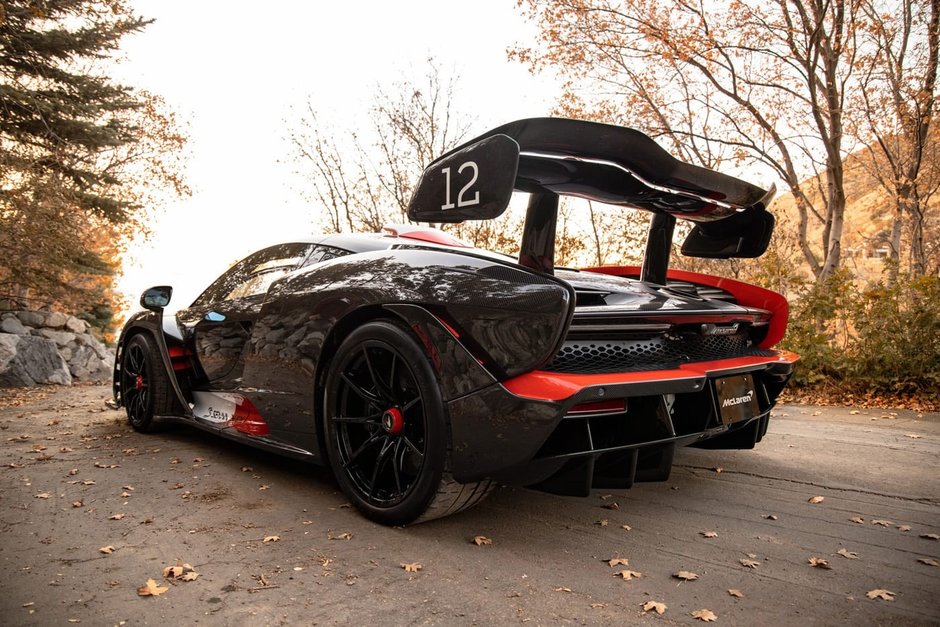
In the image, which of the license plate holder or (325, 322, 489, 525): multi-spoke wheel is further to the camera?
the license plate holder

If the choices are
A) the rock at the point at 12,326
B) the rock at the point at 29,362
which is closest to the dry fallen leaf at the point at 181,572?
the rock at the point at 29,362

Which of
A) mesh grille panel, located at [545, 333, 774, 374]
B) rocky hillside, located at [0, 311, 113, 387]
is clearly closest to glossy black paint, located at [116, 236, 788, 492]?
mesh grille panel, located at [545, 333, 774, 374]

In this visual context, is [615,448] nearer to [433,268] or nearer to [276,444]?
[433,268]

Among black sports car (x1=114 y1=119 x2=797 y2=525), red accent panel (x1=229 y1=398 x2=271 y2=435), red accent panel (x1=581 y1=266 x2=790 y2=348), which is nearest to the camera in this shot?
black sports car (x1=114 y1=119 x2=797 y2=525)

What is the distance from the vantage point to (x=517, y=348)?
7.32 feet

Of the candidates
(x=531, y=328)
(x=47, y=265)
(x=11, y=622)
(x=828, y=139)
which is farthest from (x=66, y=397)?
(x=828, y=139)

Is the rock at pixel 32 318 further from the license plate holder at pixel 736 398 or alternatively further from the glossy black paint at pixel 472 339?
the license plate holder at pixel 736 398

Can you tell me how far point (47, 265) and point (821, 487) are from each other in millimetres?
13333

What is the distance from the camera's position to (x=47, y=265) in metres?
12.2

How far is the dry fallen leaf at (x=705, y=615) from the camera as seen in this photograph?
1.85 m

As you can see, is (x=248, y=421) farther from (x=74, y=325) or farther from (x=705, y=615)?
(x=74, y=325)

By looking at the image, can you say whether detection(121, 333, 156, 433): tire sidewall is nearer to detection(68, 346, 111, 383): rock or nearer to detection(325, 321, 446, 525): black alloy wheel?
detection(325, 321, 446, 525): black alloy wheel

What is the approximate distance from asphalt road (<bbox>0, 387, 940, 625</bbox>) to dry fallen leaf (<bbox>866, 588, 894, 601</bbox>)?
0.03m

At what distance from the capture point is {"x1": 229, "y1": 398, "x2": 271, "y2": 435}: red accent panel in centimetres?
331
